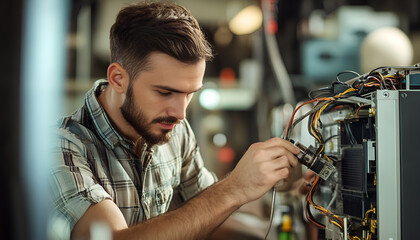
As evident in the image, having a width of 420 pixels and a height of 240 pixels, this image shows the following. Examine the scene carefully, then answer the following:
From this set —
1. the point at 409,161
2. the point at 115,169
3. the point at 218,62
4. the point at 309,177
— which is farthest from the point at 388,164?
the point at 218,62

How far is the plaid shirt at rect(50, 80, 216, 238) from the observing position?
973mm

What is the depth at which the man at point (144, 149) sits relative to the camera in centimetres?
97

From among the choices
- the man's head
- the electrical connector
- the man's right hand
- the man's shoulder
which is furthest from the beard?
the electrical connector

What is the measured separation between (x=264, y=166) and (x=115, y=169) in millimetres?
435

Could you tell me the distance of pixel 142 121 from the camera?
4.02 feet

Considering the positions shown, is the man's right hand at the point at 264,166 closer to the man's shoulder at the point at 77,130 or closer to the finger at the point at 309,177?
the finger at the point at 309,177

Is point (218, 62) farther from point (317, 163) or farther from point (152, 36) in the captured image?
point (317, 163)

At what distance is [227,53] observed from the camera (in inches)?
179

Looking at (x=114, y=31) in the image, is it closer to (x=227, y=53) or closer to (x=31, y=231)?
(x=31, y=231)

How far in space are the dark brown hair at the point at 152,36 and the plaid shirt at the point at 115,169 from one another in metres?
0.17

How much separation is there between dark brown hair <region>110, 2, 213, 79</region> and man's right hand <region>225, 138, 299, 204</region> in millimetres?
334

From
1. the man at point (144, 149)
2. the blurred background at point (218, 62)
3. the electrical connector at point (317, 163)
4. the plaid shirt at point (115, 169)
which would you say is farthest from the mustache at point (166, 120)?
the electrical connector at point (317, 163)

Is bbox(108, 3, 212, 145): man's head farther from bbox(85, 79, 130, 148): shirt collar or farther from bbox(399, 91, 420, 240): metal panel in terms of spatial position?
bbox(399, 91, 420, 240): metal panel

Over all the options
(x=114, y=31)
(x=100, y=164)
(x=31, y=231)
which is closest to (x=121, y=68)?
(x=114, y=31)
